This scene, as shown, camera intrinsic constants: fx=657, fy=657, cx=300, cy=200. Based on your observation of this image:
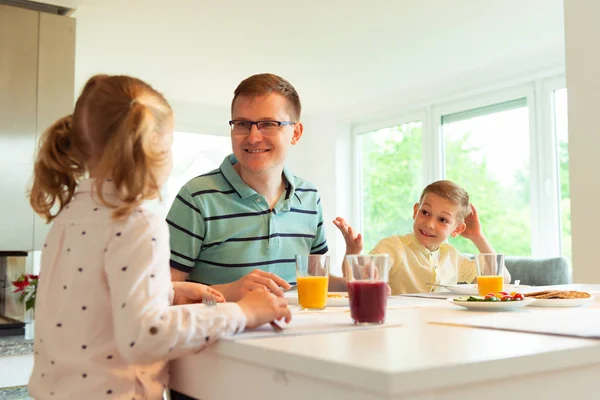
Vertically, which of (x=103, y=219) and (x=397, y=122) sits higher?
(x=397, y=122)

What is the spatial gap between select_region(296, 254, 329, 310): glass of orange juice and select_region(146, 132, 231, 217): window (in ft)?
17.0

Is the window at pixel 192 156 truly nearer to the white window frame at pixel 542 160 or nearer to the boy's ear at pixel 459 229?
the white window frame at pixel 542 160

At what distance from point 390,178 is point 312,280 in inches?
217

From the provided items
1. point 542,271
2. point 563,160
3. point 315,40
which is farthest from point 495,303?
point 563,160

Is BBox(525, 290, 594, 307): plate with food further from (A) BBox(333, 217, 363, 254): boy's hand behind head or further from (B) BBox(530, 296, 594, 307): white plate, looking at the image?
(A) BBox(333, 217, 363, 254): boy's hand behind head

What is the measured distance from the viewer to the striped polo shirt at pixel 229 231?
1.91m

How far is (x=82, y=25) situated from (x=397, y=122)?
11.2 feet

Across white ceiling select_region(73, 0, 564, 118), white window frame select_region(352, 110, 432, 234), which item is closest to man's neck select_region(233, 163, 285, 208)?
white ceiling select_region(73, 0, 564, 118)

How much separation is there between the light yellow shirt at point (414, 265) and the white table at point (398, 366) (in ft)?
4.48

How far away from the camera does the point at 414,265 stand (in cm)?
249

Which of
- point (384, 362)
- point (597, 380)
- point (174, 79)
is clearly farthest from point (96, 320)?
point (174, 79)

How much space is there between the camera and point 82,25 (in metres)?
4.36

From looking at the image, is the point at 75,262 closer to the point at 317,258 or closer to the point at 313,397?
the point at 313,397

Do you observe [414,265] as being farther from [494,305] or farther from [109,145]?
[109,145]
